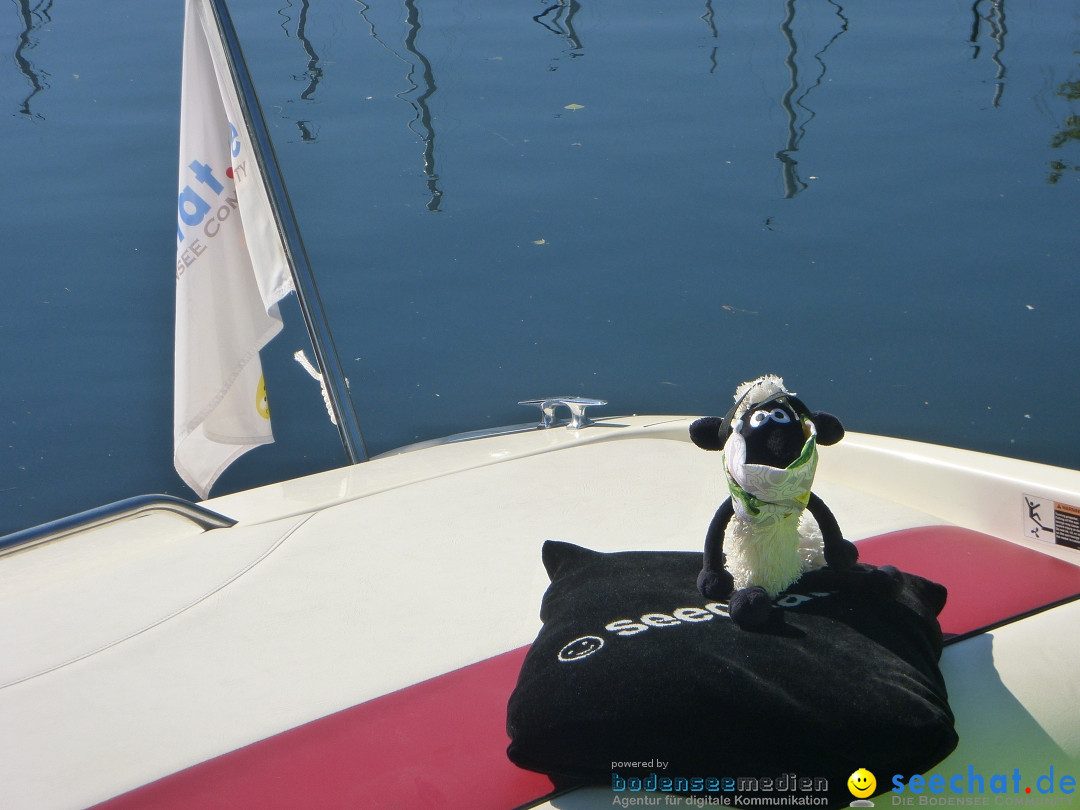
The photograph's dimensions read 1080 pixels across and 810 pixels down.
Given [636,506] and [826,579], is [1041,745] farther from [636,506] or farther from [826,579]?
[636,506]

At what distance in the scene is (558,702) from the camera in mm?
1287

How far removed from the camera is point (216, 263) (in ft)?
8.80

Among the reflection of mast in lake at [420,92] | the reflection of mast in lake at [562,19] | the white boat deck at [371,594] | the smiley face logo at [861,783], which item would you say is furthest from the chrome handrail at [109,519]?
the reflection of mast in lake at [562,19]

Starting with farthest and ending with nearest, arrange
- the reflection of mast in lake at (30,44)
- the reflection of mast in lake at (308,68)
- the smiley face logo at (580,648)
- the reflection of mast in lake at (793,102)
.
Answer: the reflection of mast in lake at (30,44) → the reflection of mast in lake at (308,68) → the reflection of mast in lake at (793,102) → the smiley face logo at (580,648)

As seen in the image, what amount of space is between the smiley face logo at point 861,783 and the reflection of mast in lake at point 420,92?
483 cm

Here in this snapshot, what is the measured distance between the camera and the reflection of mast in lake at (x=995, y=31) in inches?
273

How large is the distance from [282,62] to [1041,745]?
7.57 meters

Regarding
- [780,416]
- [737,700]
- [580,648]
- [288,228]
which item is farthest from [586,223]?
[737,700]

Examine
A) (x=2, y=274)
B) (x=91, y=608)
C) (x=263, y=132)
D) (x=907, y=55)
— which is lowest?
(x=91, y=608)

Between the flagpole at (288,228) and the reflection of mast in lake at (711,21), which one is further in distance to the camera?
the reflection of mast in lake at (711,21)

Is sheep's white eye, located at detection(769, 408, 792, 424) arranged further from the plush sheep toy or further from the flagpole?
the flagpole

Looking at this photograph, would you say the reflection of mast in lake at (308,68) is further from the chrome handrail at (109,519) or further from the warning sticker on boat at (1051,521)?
the warning sticker on boat at (1051,521)

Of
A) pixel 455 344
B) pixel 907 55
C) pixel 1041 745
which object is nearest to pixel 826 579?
pixel 1041 745

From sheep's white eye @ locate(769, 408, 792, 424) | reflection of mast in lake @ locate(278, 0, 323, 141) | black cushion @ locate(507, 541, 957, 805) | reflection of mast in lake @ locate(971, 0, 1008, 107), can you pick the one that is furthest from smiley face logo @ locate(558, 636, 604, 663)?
reflection of mast in lake @ locate(971, 0, 1008, 107)
